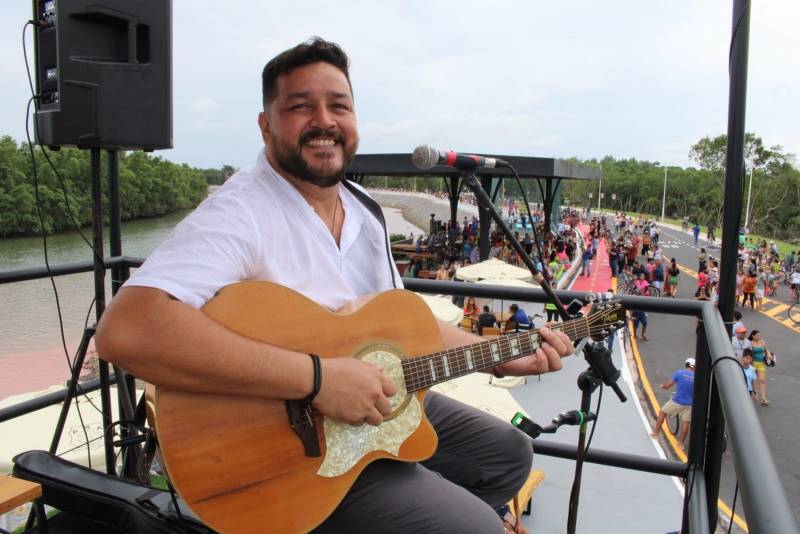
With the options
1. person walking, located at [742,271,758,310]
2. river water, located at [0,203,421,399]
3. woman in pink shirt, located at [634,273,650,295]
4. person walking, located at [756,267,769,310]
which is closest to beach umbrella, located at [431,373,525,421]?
river water, located at [0,203,421,399]

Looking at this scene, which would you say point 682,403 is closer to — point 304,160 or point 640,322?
point 640,322

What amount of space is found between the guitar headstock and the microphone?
0.70 metres

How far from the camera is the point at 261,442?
1.43 meters

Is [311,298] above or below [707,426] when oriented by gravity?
above

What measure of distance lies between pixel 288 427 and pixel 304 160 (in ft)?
2.62

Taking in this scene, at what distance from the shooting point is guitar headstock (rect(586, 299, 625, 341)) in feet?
6.95

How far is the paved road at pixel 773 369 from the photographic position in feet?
30.1

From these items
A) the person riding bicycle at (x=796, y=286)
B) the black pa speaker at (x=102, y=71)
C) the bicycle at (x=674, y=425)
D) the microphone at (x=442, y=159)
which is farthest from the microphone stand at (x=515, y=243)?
the person riding bicycle at (x=796, y=286)

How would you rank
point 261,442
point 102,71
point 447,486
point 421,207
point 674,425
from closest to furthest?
1. point 261,442
2. point 447,486
3. point 102,71
4. point 674,425
5. point 421,207

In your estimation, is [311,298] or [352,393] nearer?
[352,393]

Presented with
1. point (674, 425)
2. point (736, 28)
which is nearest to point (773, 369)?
point (674, 425)

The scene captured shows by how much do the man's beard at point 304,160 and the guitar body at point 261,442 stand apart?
1.39 feet

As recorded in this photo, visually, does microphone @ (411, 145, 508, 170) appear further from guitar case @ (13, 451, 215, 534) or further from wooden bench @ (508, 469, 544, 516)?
wooden bench @ (508, 469, 544, 516)

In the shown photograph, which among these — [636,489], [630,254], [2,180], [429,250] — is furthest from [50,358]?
[630,254]
